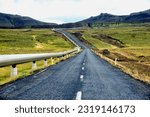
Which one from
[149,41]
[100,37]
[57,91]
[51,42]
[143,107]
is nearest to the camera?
[143,107]

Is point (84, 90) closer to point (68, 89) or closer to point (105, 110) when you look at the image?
point (68, 89)

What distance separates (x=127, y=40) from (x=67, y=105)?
152601mm

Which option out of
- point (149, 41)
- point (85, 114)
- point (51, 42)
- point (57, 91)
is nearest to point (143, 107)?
point (85, 114)

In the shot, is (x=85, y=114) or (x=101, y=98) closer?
(x=85, y=114)

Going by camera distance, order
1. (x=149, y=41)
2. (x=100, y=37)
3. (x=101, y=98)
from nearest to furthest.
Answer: (x=101, y=98)
(x=149, y=41)
(x=100, y=37)

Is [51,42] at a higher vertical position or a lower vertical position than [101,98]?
lower

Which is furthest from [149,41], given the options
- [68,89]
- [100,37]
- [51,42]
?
[68,89]

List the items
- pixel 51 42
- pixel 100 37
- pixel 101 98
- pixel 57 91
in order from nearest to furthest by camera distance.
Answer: pixel 101 98 → pixel 57 91 → pixel 51 42 → pixel 100 37

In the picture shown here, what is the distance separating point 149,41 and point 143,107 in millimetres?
150991

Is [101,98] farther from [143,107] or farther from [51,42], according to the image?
[51,42]

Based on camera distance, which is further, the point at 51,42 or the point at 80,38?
the point at 80,38

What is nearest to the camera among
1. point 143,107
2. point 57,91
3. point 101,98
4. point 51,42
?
point 143,107

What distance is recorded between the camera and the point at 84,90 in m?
14.7

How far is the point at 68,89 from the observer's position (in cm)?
1495
